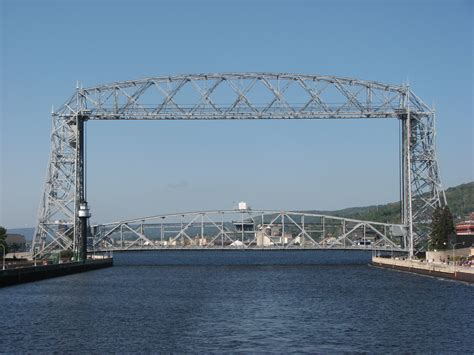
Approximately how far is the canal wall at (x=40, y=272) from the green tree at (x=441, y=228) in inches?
1250

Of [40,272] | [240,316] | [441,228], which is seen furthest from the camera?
[441,228]

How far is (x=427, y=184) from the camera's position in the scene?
8094cm

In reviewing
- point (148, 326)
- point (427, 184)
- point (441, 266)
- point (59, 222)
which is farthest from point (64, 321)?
point (427, 184)

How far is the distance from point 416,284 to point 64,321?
29308 mm

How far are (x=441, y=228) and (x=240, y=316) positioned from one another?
4196cm

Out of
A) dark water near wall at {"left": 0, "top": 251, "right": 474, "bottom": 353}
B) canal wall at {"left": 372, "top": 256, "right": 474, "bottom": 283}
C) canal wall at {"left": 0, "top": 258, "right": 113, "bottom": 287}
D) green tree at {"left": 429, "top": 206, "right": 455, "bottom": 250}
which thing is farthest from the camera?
green tree at {"left": 429, "top": 206, "right": 455, "bottom": 250}

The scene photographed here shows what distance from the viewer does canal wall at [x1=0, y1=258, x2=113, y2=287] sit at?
60469mm

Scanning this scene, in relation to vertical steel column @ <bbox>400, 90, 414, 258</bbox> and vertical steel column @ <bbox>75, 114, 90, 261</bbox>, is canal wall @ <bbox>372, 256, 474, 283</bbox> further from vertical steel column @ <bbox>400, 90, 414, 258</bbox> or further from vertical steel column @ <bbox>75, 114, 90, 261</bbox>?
vertical steel column @ <bbox>75, 114, 90, 261</bbox>

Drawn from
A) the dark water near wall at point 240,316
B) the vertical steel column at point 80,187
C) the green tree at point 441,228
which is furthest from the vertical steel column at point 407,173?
the vertical steel column at point 80,187

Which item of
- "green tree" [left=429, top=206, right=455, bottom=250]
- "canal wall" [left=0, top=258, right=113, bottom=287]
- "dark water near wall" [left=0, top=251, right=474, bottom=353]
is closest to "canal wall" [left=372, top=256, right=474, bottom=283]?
"dark water near wall" [left=0, top=251, right=474, bottom=353]

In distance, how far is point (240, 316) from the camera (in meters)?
40.5

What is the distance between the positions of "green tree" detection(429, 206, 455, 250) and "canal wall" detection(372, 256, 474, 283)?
10.5 ft

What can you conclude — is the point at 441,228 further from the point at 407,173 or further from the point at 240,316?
the point at 240,316

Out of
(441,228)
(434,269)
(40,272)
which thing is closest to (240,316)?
(40,272)
